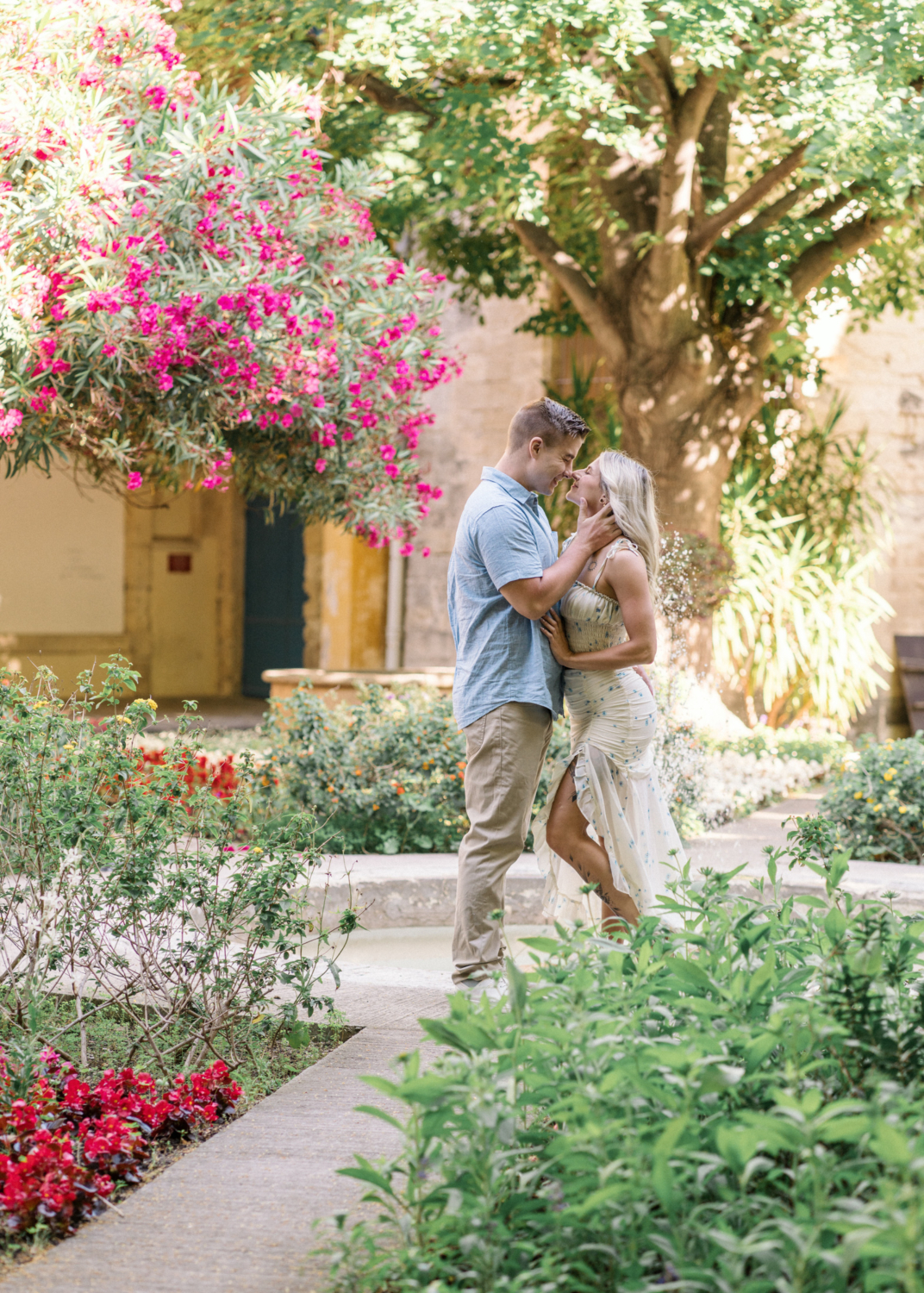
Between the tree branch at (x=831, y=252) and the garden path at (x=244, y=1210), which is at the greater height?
the tree branch at (x=831, y=252)

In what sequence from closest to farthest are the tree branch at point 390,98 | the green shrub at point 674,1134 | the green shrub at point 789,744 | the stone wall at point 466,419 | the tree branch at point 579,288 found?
the green shrub at point 674,1134 → the tree branch at point 390,98 → the green shrub at point 789,744 → the tree branch at point 579,288 → the stone wall at point 466,419

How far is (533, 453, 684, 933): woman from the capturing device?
3607 millimetres

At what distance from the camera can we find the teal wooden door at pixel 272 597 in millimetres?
14680

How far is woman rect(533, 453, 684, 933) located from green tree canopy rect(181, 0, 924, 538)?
3.41 metres

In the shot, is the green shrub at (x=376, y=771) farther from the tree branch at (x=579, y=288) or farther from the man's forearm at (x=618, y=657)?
the tree branch at (x=579, y=288)

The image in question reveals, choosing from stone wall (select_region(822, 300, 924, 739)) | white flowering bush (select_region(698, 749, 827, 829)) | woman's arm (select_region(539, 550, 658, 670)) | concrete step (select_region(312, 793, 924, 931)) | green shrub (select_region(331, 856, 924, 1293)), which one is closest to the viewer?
green shrub (select_region(331, 856, 924, 1293))

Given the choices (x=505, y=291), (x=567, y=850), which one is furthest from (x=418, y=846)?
(x=505, y=291)

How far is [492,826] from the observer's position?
11.6 ft

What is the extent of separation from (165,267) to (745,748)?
4824 millimetres

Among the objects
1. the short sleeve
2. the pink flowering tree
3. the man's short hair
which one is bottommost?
the short sleeve

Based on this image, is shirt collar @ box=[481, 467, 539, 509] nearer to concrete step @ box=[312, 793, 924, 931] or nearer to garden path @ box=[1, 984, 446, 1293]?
garden path @ box=[1, 984, 446, 1293]

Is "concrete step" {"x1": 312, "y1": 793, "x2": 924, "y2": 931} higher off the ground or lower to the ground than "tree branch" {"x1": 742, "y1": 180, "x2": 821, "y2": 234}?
lower

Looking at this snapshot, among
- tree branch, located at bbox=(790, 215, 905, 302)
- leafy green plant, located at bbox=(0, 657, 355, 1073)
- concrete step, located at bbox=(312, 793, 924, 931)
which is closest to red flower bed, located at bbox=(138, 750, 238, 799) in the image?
leafy green plant, located at bbox=(0, 657, 355, 1073)

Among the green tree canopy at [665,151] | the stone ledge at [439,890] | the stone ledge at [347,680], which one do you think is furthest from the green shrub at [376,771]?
the green tree canopy at [665,151]
